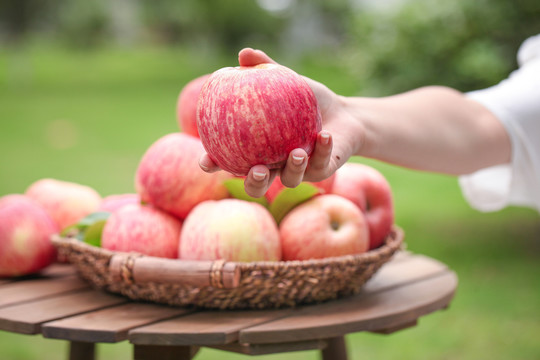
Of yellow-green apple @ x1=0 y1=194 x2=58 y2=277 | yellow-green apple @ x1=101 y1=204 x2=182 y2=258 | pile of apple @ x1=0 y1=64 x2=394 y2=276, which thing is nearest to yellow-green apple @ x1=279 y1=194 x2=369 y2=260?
pile of apple @ x1=0 y1=64 x2=394 y2=276

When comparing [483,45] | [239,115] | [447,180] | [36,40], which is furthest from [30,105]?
[36,40]

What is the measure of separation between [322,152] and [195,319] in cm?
43

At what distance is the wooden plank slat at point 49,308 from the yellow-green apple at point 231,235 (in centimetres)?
20

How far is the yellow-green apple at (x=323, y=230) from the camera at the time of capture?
1387 mm

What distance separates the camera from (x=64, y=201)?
5.73ft

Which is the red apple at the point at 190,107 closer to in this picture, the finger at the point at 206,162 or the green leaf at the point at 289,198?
the green leaf at the point at 289,198

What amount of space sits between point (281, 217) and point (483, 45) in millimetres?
2653

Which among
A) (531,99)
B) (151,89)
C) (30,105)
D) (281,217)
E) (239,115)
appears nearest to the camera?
(239,115)

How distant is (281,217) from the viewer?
1477mm

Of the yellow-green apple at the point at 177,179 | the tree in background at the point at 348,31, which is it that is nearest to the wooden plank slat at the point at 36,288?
the yellow-green apple at the point at 177,179

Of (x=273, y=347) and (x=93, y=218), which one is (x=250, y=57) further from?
(x=93, y=218)

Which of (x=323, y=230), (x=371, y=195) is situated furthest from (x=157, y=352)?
(x=371, y=195)

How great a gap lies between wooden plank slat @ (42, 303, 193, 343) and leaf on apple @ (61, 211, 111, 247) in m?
0.22

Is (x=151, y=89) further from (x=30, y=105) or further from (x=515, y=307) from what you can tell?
(x=515, y=307)
